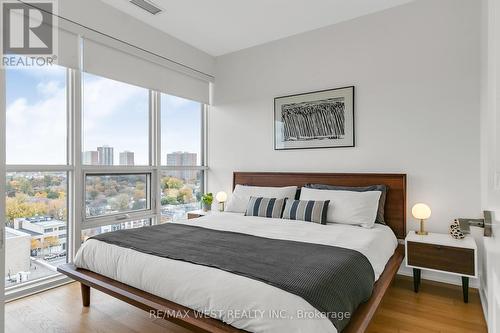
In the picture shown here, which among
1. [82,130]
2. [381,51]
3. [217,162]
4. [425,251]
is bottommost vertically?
[425,251]

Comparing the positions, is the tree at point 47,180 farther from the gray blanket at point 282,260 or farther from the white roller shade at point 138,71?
the white roller shade at point 138,71

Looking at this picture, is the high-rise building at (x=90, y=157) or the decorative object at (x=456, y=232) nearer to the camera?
the decorative object at (x=456, y=232)

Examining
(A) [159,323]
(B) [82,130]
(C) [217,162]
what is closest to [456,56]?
(C) [217,162]

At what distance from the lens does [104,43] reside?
3.14m

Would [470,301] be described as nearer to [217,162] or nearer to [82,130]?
[217,162]

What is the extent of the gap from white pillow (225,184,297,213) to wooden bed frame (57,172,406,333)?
0.27 meters

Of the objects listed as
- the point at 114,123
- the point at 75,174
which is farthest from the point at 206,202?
the point at 75,174

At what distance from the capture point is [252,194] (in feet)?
12.0

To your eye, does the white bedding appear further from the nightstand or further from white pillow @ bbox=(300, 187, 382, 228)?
the nightstand

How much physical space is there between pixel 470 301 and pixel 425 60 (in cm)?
236

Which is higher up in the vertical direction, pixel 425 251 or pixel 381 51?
pixel 381 51

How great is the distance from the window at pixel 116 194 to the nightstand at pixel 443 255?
314cm

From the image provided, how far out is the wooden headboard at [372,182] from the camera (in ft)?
9.99

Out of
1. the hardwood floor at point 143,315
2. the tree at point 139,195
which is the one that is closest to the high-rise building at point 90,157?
the tree at point 139,195
